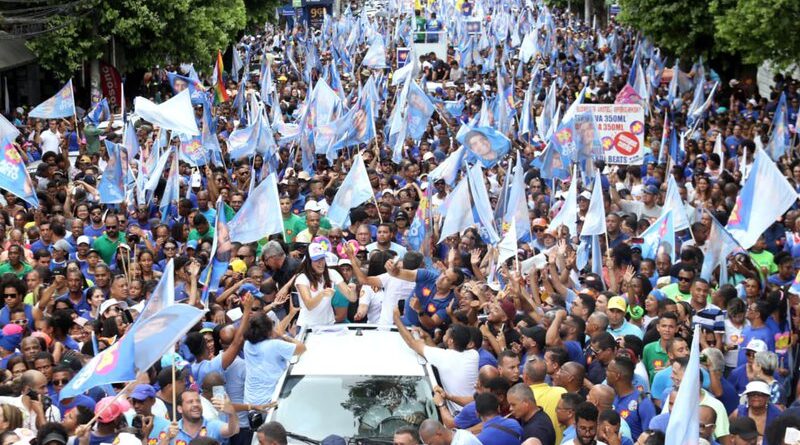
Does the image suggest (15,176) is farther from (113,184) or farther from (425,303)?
(425,303)

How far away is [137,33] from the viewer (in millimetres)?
35375

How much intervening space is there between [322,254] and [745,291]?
346cm

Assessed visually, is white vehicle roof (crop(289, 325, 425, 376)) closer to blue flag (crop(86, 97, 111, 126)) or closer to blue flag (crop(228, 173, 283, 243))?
blue flag (crop(228, 173, 283, 243))

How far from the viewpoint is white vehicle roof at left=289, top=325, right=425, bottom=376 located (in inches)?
351

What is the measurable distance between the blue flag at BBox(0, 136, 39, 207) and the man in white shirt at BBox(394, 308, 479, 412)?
22.4ft

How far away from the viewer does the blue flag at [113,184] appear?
661 inches

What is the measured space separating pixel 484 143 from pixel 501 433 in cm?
1055

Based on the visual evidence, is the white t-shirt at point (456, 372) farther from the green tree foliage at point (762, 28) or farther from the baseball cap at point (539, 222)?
the green tree foliage at point (762, 28)

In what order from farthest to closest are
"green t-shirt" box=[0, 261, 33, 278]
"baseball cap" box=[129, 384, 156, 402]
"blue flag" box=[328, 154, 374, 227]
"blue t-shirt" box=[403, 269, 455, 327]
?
"blue flag" box=[328, 154, 374, 227] → "green t-shirt" box=[0, 261, 33, 278] → "blue t-shirt" box=[403, 269, 455, 327] → "baseball cap" box=[129, 384, 156, 402]

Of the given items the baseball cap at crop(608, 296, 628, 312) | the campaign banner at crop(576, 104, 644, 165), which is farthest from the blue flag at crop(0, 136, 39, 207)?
the campaign banner at crop(576, 104, 644, 165)

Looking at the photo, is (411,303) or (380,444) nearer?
(380,444)

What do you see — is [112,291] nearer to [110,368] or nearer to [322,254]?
[322,254]

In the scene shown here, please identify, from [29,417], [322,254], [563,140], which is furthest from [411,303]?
[563,140]

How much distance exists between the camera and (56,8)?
3300cm
